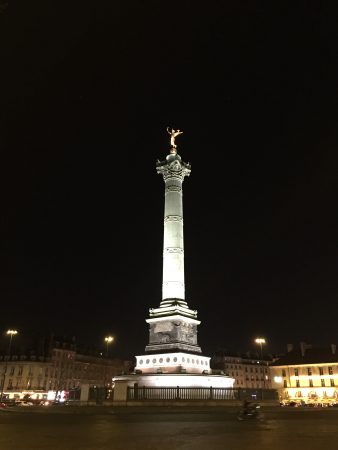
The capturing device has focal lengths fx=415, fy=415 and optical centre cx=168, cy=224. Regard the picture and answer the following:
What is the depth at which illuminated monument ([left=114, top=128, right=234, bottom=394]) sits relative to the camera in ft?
109

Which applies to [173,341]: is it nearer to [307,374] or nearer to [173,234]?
[173,234]

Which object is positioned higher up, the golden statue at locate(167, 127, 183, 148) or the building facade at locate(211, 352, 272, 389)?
the golden statue at locate(167, 127, 183, 148)

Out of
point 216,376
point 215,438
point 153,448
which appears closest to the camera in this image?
point 153,448

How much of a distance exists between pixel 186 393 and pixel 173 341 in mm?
5640

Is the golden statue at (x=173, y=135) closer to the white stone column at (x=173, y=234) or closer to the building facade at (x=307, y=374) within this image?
the white stone column at (x=173, y=234)

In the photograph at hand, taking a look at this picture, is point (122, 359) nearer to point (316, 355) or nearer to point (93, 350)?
point (93, 350)

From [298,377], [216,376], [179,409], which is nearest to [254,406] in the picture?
[179,409]

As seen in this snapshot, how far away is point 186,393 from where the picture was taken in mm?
30109

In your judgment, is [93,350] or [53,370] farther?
[93,350]

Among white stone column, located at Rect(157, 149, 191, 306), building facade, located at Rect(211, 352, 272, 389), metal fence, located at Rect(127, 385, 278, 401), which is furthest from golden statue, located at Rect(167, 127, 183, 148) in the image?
building facade, located at Rect(211, 352, 272, 389)

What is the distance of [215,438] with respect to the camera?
11.8 metres

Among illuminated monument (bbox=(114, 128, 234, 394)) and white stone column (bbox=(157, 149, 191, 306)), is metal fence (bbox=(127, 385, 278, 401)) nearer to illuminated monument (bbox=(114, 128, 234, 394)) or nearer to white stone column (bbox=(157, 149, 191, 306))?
illuminated monument (bbox=(114, 128, 234, 394))

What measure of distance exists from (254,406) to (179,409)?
748 cm

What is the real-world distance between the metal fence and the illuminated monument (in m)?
1.78
